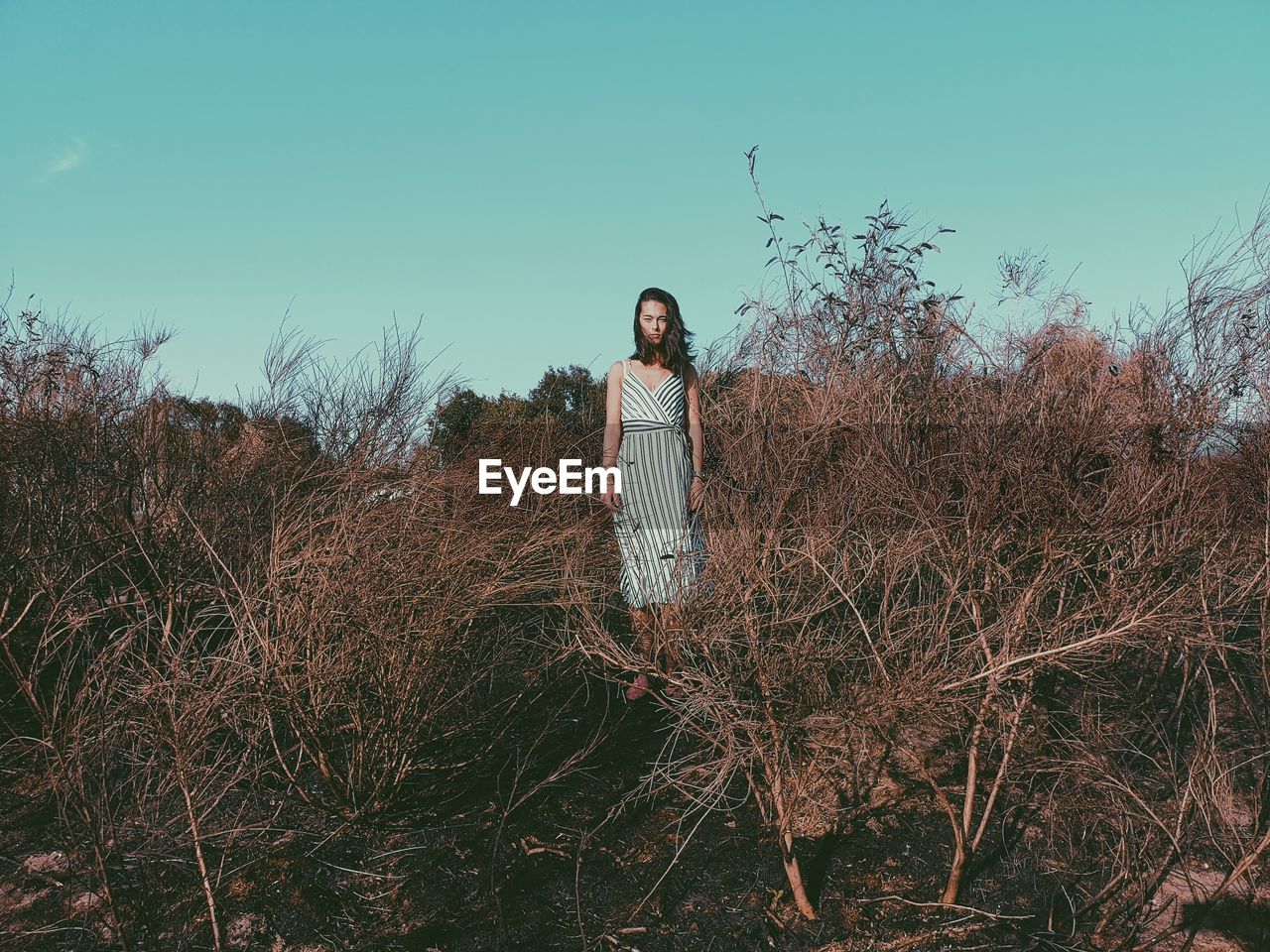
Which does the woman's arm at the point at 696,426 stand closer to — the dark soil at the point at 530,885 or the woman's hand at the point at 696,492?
the woman's hand at the point at 696,492

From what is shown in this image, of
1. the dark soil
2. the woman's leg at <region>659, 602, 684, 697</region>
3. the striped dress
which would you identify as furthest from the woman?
the woman's leg at <region>659, 602, 684, 697</region>

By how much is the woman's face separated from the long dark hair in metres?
0.01

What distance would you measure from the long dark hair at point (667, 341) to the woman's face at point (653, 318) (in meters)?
0.01

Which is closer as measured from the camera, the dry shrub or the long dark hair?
the dry shrub

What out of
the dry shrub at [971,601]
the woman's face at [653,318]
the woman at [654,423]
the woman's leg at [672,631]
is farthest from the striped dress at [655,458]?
the woman's leg at [672,631]

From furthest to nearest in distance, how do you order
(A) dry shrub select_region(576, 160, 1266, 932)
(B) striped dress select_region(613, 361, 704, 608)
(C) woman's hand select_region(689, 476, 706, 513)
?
1. (B) striped dress select_region(613, 361, 704, 608)
2. (C) woman's hand select_region(689, 476, 706, 513)
3. (A) dry shrub select_region(576, 160, 1266, 932)

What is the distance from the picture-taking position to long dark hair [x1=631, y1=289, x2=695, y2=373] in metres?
4.29

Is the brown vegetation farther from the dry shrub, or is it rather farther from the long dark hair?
the long dark hair

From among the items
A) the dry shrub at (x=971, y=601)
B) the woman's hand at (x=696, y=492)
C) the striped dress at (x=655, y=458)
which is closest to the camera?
the dry shrub at (x=971, y=601)

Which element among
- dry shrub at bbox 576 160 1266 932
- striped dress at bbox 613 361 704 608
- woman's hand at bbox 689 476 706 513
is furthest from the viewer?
striped dress at bbox 613 361 704 608

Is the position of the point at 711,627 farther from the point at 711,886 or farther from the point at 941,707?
the point at 711,886

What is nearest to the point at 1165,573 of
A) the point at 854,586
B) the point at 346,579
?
the point at 854,586

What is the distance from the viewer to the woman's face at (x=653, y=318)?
429cm

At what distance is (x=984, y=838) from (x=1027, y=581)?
102 centimetres
